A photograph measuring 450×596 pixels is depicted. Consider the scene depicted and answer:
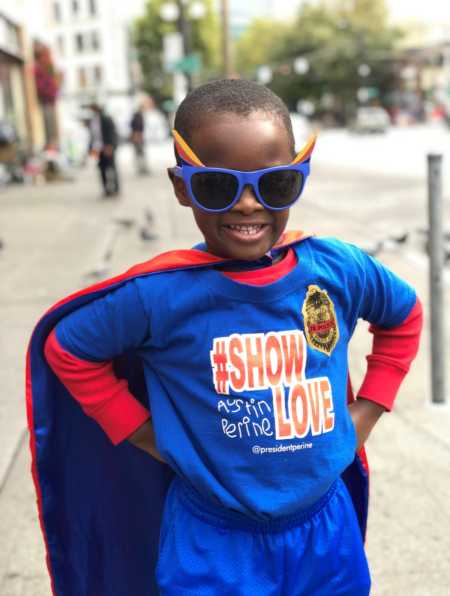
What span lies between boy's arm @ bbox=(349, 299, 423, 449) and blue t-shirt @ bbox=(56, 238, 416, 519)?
20 cm

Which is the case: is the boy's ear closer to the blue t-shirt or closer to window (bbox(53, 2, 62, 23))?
the blue t-shirt

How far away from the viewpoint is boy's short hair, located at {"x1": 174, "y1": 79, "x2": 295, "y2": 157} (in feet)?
4.73

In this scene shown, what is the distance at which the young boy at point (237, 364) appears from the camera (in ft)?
4.81

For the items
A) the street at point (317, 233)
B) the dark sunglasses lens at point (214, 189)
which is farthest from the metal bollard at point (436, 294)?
the dark sunglasses lens at point (214, 189)

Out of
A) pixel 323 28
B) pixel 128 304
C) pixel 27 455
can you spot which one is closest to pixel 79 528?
pixel 128 304

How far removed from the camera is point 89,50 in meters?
70.5

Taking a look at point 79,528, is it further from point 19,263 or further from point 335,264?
point 19,263

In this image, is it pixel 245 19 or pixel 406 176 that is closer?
pixel 406 176

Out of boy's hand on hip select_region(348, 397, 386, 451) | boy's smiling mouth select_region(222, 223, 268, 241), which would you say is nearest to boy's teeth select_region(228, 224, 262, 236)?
boy's smiling mouth select_region(222, 223, 268, 241)

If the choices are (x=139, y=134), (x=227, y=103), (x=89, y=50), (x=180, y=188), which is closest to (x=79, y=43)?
(x=89, y=50)

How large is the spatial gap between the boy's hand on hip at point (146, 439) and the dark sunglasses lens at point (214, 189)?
499 millimetres

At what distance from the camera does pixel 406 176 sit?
621 inches

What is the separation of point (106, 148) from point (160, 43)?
6002cm

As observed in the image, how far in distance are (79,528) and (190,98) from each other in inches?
40.5
